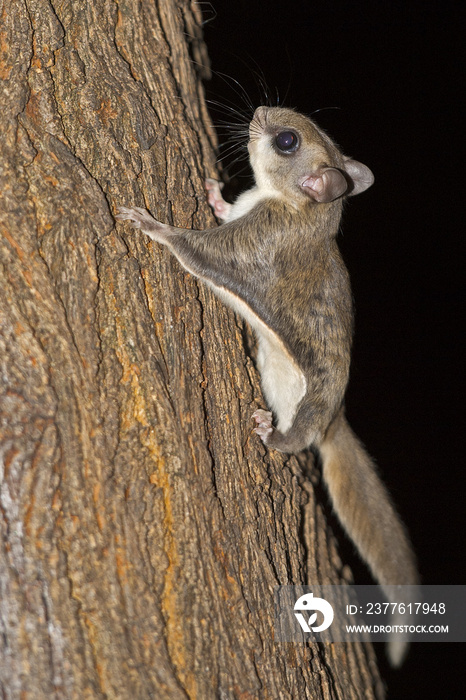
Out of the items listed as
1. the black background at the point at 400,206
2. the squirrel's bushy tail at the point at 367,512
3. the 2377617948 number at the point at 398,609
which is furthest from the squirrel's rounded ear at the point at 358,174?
the black background at the point at 400,206

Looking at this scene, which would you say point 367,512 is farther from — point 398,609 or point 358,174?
point 358,174

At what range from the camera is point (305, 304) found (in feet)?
11.6

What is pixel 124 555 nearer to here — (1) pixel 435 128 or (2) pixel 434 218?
(2) pixel 434 218

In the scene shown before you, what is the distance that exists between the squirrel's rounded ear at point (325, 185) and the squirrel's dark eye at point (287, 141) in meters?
0.24

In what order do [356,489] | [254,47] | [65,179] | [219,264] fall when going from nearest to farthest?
[65,179]
[219,264]
[356,489]
[254,47]

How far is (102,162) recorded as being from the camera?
106 inches

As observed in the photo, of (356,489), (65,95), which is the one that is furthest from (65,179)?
(356,489)

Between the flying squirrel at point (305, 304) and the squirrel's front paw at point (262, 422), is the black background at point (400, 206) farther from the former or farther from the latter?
the squirrel's front paw at point (262, 422)

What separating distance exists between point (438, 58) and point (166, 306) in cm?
632

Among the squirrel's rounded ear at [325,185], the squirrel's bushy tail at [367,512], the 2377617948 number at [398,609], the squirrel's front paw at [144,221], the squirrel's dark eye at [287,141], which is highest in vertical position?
the squirrel's dark eye at [287,141]

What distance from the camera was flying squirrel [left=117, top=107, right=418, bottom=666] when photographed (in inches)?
134

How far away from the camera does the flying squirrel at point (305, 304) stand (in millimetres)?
3410

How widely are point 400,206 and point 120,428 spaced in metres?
6.00

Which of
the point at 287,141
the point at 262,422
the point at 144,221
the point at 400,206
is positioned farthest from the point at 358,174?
the point at 400,206
